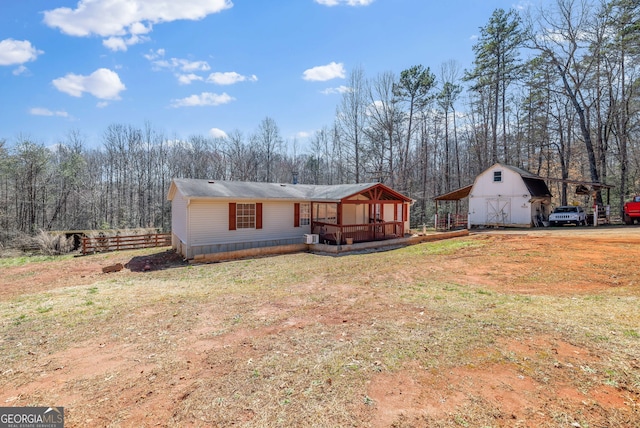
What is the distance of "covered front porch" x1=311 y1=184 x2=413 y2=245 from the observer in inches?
605

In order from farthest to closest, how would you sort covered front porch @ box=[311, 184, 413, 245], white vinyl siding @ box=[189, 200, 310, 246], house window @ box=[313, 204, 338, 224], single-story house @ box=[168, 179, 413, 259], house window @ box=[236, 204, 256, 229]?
house window @ box=[313, 204, 338, 224] → covered front porch @ box=[311, 184, 413, 245] → house window @ box=[236, 204, 256, 229] → single-story house @ box=[168, 179, 413, 259] → white vinyl siding @ box=[189, 200, 310, 246]

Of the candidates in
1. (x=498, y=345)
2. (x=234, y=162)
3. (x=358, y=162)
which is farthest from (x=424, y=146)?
(x=498, y=345)

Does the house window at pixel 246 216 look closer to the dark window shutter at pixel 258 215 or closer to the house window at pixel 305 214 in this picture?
the dark window shutter at pixel 258 215

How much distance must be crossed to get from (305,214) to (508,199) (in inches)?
583

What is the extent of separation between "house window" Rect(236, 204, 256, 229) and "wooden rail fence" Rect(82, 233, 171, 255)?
20.8ft

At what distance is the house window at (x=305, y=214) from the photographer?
54.6 feet

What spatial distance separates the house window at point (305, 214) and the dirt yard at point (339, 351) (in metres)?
8.18

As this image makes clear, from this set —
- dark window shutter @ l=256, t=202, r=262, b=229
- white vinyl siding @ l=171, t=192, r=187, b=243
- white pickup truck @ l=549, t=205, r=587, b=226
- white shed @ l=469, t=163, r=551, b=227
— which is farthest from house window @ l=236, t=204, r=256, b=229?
white pickup truck @ l=549, t=205, r=587, b=226

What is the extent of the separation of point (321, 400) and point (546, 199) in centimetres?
2561

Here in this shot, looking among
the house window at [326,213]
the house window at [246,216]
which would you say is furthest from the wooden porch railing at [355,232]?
the house window at [246,216]

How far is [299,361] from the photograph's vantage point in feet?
12.7

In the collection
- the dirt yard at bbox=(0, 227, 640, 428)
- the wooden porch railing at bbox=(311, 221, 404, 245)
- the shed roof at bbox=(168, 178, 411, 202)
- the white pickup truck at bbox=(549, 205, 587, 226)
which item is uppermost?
the shed roof at bbox=(168, 178, 411, 202)

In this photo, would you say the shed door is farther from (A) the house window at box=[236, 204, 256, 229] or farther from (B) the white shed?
(A) the house window at box=[236, 204, 256, 229]

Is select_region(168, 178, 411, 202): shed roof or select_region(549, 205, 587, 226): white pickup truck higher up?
select_region(168, 178, 411, 202): shed roof
